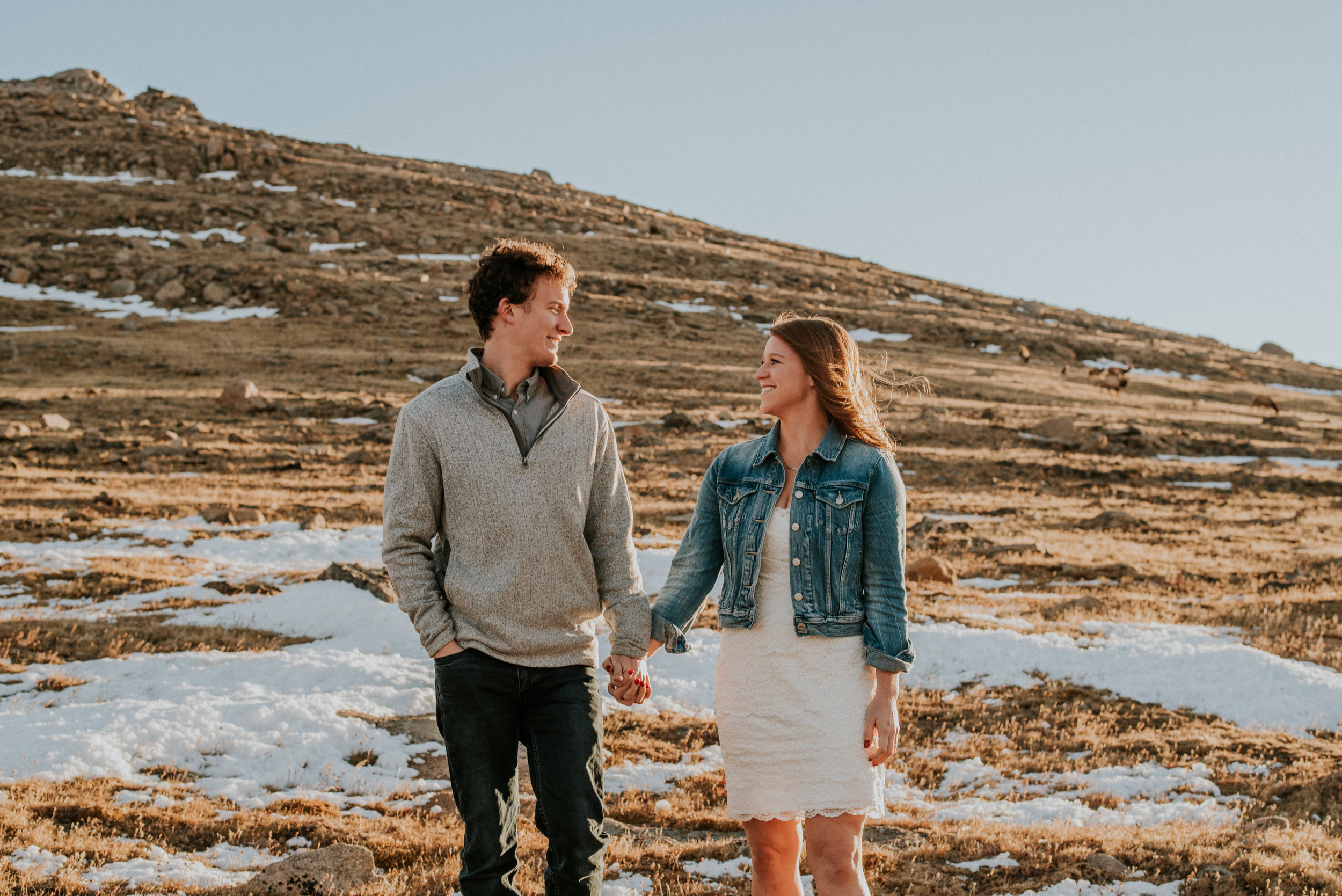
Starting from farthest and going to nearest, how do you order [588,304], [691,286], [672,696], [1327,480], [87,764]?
1. [691,286]
2. [588,304]
3. [1327,480]
4. [672,696]
5. [87,764]

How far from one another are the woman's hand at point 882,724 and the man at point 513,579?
2.76ft

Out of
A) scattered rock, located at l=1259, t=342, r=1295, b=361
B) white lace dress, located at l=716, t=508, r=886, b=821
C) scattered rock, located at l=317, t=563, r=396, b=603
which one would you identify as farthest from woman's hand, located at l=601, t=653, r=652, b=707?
scattered rock, located at l=1259, t=342, r=1295, b=361

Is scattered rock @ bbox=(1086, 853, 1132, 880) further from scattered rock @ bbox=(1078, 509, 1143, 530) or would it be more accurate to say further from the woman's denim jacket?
scattered rock @ bbox=(1078, 509, 1143, 530)

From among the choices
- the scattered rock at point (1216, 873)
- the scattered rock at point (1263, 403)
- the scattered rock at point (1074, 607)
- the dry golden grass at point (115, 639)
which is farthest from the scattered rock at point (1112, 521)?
the scattered rock at point (1263, 403)

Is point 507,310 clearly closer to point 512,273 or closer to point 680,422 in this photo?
point 512,273

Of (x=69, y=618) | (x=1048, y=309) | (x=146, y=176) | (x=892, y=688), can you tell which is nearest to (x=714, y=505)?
(x=892, y=688)

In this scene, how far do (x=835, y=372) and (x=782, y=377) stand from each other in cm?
20

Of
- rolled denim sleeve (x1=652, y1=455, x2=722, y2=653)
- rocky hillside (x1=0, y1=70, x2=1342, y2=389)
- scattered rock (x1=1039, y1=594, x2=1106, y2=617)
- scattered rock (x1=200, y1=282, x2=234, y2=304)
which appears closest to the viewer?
rolled denim sleeve (x1=652, y1=455, x2=722, y2=653)

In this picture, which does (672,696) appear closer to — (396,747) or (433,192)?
(396,747)

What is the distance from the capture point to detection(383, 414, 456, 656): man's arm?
11.0ft

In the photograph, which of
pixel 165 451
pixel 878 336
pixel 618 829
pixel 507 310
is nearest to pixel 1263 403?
pixel 878 336

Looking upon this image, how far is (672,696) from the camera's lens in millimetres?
10281

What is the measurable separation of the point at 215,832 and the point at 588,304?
47.9m

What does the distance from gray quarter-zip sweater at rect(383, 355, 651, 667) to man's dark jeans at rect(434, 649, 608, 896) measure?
0.09 metres
